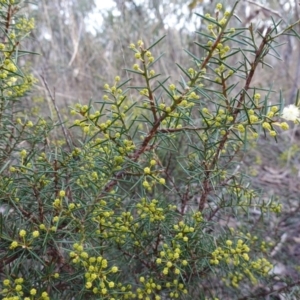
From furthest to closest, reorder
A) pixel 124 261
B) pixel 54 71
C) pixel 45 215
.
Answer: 1. pixel 54 71
2. pixel 124 261
3. pixel 45 215

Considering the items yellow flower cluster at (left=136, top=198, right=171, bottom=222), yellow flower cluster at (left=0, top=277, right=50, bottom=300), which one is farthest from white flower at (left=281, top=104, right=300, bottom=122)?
yellow flower cluster at (left=0, top=277, right=50, bottom=300)

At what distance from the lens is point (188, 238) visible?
3.18 ft

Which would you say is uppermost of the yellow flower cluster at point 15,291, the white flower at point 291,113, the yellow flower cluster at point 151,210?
the white flower at point 291,113

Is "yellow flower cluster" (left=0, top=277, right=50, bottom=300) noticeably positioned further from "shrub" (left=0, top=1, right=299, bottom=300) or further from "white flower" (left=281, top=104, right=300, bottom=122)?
"white flower" (left=281, top=104, right=300, bottom=122)

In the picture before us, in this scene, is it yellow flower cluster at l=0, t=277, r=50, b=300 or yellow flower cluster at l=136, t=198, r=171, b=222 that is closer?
yellow flower cluster at l=0, t=277, r=50, b=300

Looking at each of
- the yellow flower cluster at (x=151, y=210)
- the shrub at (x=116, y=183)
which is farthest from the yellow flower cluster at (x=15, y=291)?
the yellow flower cluster at (x=151, y=210)

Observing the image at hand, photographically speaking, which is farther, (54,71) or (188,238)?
(54,71)

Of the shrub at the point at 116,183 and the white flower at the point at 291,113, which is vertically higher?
the white flower at the point at 291,113

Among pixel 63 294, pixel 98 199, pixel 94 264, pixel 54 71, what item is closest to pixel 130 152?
pixel 98 199

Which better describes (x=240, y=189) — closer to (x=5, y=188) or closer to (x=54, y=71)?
(x=5, y=188)

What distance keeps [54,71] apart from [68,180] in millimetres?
2222

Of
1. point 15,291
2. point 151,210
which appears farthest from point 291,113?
point 15,291

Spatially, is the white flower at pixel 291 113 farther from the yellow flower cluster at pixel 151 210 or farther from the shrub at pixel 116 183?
the yellow flower cluster at pixel 151 210

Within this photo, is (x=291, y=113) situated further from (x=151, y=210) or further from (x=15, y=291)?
Answer: (x=15, y=291)
